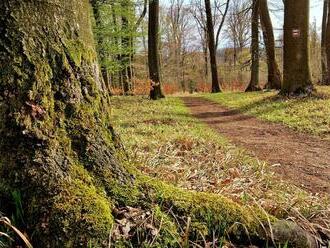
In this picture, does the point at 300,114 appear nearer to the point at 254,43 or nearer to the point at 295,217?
the point at 295,217

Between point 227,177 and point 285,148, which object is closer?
point 227,177

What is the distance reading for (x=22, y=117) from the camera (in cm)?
202

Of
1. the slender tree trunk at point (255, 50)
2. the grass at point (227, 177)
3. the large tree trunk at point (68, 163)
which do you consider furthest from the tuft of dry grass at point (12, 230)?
the slender tree trunk at point (255, 50)

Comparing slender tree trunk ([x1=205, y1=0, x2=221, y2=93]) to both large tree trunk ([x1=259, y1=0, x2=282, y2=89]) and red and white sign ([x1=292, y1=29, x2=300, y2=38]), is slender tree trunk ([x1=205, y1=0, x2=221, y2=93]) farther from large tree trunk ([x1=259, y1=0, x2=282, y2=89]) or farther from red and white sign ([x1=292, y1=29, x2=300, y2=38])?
red and white sign ([x1=292, y1=29, x2=300, y2=38])

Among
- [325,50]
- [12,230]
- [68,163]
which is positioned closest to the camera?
[12,230]

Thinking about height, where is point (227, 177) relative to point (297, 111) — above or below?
above

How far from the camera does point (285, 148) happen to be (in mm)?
6801

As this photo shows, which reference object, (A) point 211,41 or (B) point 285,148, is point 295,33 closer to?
(B) point 285,148

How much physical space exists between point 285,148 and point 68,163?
17.4ft

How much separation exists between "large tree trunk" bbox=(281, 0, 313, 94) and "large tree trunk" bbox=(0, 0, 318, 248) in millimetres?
11341

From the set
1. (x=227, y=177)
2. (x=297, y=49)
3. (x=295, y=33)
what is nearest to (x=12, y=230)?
(x=227, y=177)

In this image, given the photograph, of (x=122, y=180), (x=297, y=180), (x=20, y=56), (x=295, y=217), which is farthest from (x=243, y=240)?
(x=297, y=180)

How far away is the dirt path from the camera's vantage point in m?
4.86

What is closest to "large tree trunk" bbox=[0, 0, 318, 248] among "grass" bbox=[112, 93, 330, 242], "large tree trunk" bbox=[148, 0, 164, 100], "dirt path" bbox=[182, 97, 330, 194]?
"grass" bbox=[112, 93, 330, 242]
